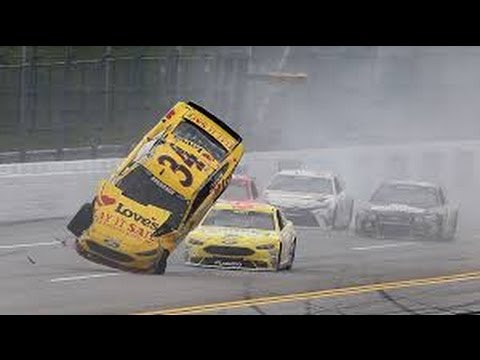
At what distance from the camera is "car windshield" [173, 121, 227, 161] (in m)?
19.5

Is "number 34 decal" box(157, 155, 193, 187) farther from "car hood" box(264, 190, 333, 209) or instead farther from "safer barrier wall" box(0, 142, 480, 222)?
"car hood" box(264, 190, 333, 209)

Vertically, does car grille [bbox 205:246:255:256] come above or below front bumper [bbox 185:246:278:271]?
above

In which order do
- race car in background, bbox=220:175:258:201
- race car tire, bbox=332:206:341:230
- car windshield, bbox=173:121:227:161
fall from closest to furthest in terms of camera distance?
car windshield, bbox=173:121:227:161 < race car in background, bbox=220:175:258:201 < race car tire, bbox=332:206:341:230

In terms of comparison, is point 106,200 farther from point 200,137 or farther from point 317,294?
point 317,294

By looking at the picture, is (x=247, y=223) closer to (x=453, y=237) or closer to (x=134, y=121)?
(x=453, y=237)

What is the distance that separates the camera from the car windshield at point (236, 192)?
1034 inches

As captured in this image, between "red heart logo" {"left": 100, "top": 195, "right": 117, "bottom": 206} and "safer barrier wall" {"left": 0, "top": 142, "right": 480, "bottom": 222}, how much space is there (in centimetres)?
662

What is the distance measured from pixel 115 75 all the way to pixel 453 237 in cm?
1271

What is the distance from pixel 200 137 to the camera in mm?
19641

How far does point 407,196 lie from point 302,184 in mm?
2526

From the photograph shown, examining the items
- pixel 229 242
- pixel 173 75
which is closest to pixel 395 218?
pixel 229 242

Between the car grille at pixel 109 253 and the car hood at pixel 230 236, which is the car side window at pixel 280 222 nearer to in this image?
the car hood at pixel 230 236

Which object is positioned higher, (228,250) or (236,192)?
(228,250)

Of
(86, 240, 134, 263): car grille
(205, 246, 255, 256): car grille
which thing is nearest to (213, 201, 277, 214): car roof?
(205, 246, 255, 256): car grille
